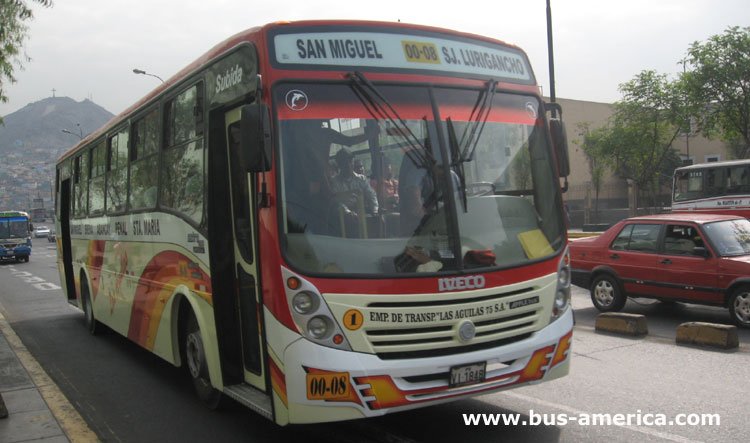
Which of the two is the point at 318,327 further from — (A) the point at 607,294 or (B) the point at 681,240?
(A) the point at 607,294

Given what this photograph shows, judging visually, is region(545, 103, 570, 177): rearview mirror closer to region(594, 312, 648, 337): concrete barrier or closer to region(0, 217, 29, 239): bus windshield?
region(594, 312, 648, 337): concrete barrier

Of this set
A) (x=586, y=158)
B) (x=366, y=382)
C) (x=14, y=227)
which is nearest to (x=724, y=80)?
(x=586, y=158)

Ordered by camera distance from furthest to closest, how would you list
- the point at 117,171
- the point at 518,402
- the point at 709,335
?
the point at 117,171 < the point at 709,335 < the point at 518,402

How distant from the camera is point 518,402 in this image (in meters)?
6.27

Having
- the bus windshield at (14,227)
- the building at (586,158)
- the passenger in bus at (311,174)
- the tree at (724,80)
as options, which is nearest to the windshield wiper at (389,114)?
the passenger in bus at (311,174)

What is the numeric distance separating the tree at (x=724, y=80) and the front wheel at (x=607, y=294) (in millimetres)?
19060

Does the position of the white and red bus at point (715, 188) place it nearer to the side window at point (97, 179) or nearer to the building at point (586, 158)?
the side window at point (97, 179)

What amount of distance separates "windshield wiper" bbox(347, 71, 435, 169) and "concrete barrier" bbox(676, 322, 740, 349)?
543 cm

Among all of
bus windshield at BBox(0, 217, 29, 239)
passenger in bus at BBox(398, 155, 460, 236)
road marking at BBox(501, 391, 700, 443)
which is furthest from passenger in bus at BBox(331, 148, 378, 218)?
bus windshield at BBox(0, 217, 29, 239)

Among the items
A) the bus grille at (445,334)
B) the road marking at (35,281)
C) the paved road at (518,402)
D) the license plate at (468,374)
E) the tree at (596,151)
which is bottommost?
the road marking at (35,281)

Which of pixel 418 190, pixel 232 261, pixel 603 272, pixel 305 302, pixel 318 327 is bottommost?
pixel 603 272

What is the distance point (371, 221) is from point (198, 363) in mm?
2722

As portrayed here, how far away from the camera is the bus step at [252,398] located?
4903 millimetres

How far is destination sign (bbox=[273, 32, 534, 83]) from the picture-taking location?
4.95 m
